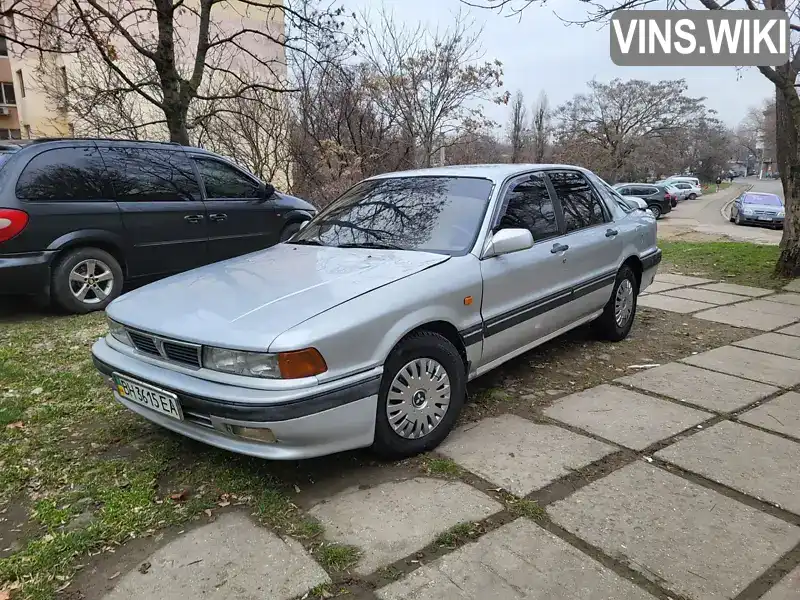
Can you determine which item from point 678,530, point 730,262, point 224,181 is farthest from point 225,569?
point 730,262

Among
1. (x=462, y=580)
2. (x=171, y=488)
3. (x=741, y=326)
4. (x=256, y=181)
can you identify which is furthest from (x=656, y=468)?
(x=256, y=181)

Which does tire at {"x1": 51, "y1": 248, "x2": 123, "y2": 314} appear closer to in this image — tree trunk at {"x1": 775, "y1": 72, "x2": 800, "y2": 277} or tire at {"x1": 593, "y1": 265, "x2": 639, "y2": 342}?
tire at {"x1": 593, "y1": 265, "x2": 639, "y2": 342}

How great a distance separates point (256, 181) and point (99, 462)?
465 centimetres

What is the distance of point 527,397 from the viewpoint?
391cm

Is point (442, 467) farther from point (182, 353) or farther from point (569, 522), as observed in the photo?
point (182, 353)

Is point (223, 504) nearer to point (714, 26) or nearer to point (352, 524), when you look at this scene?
point (352, 524)

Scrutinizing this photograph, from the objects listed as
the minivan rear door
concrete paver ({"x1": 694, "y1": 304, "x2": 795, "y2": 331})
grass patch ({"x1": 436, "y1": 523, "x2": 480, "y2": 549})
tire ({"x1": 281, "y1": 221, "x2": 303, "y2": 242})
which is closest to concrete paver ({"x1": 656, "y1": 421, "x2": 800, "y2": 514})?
grass patch ({"x1": 436, "y1": 523, "x2": 480, "y2": 549})

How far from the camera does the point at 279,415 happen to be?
245 cm

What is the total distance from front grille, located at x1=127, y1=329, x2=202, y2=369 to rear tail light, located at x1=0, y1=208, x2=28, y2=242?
2950 mm

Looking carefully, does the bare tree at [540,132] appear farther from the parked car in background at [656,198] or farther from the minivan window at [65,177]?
the minivan window at [65,177]

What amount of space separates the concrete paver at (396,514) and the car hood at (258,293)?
32.8 inches

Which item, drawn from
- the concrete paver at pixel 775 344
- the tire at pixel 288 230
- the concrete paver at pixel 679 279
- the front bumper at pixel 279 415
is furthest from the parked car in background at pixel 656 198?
the front bumper at pixel 279 415

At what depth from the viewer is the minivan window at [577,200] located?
175 inches

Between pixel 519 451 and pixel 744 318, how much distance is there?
4.33 meters
